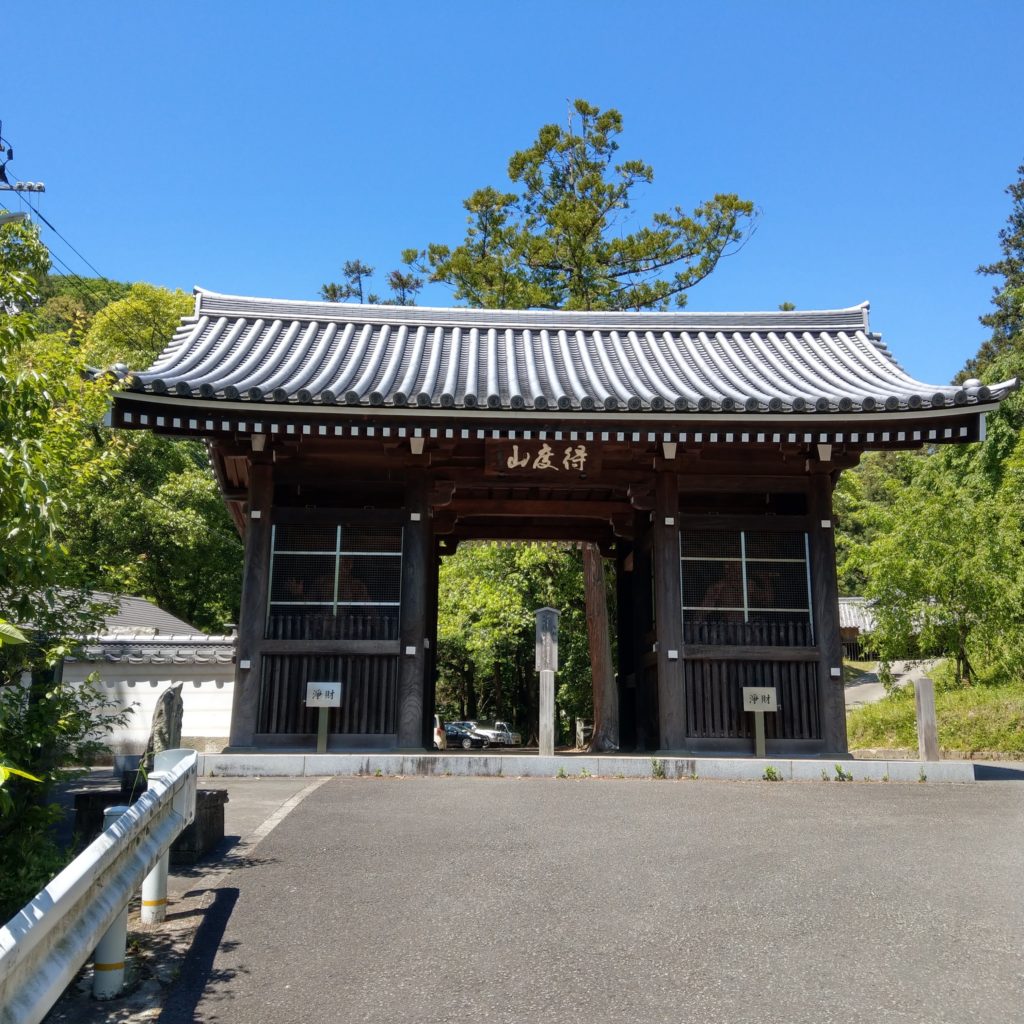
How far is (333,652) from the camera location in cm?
1039

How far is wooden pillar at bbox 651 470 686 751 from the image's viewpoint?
411 inches

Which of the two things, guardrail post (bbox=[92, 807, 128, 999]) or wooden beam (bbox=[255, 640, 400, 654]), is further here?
wooden beam (bbox=[255, 640, 400, 654])

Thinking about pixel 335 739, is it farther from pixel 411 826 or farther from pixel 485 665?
pixel 485 665

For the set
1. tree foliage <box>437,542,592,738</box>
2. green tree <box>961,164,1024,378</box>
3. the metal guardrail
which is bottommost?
the metal guardrail

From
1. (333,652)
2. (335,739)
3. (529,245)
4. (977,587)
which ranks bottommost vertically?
(335,739)

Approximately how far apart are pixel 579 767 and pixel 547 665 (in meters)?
1.21

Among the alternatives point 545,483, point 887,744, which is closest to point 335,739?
point 545,483

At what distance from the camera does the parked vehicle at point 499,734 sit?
3291 cm

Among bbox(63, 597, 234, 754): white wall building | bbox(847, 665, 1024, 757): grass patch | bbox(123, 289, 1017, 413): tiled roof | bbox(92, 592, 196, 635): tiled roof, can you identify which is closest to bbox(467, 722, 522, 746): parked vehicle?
bbox(92, 592, 196, 635): tiled roof

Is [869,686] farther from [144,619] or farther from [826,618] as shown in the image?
[144,619]

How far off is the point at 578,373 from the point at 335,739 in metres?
5.70

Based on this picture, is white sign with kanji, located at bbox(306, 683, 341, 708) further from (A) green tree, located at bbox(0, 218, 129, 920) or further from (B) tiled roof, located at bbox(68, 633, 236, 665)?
(A) green tree, located at bbox(0, 218, 129, 920)

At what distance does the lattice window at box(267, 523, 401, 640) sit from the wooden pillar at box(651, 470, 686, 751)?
3.16m

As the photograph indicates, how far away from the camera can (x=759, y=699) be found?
34.2 ft
